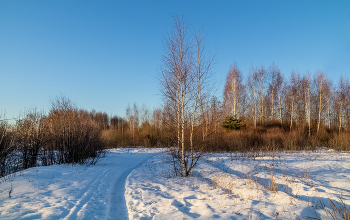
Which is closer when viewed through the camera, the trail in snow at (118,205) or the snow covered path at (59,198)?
the snow covered path at (59,198)

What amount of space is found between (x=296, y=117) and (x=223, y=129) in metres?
16.9

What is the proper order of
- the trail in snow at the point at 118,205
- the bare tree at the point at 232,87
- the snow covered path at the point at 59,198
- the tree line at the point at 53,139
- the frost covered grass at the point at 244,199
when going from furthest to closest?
the bare tree at the point at 232,87 < the tree line at the point at 53,139 < the trail in snow at the point at 118,205 < the snow covered path at the point at 59,198 < the frost covered grass at the point at 244,199

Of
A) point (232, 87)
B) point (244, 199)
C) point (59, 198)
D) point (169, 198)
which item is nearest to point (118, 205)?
point (169, 198)

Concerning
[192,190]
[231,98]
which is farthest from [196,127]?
[231,98]

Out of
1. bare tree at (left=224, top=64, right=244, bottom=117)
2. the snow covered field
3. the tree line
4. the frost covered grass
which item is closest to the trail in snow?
the snow covered field

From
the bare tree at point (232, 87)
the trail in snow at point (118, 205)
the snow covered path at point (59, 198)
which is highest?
the bare tree at point (232, 87)

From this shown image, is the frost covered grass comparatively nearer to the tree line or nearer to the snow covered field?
the snow covered field

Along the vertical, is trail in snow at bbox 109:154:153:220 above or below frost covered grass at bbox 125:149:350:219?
below

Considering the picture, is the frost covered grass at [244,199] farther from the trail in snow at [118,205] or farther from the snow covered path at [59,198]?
the snow covered path at [59,198]

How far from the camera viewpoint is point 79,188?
6816 millimetres

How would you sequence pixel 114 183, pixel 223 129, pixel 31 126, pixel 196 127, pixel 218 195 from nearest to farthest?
pixel 218 195
pixel 114 183
pixel 196 127
pixel 31 126
pixel 223 129

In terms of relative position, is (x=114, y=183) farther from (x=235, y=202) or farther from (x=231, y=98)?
(x=231, y=98)

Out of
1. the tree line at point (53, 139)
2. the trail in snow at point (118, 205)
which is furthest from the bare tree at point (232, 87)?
the trail in snow at point (118, 205)

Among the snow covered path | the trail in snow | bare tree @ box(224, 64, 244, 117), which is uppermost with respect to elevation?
bare tree @ box(224, 64, 244, 117)
